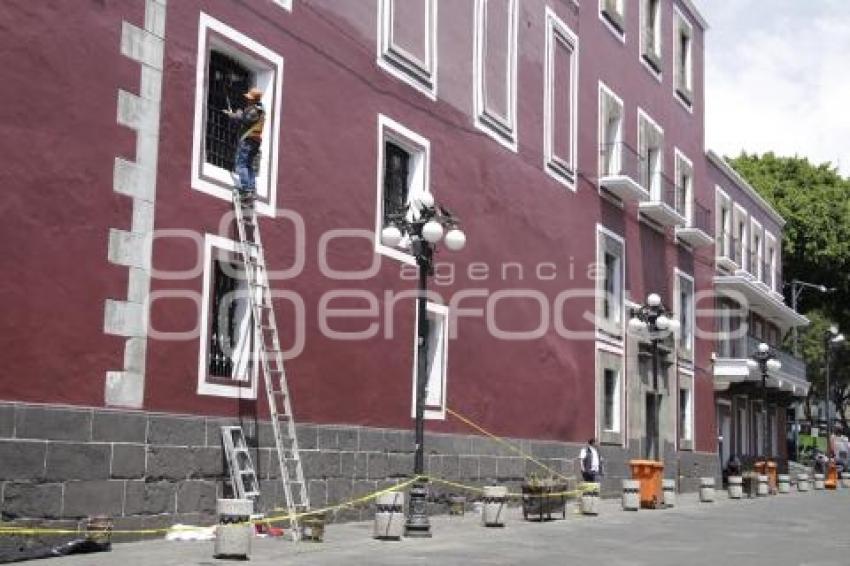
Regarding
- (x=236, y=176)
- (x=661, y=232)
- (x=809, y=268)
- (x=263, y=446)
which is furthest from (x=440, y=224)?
(x=809, y=268)

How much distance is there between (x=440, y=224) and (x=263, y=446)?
3986 mm

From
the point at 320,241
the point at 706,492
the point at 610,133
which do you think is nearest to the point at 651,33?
the point at 610,133

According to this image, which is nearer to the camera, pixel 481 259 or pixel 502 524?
pixel 502 524

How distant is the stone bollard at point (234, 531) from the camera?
11.3 meters

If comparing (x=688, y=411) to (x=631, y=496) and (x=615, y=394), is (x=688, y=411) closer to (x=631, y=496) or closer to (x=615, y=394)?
(x=615, y=394)

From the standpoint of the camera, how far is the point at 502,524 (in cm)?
1709

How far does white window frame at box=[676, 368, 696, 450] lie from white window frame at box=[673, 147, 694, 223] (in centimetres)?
459

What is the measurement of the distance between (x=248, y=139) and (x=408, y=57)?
526cm

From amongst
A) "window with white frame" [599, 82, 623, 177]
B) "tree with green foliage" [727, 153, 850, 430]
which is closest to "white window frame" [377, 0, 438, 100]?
"window with white frame" [599, 82, 623, 177]

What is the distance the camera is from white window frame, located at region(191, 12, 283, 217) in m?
14.0

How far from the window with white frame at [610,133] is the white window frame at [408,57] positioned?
27.8 feet

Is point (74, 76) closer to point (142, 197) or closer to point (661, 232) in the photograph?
point (142, 197)

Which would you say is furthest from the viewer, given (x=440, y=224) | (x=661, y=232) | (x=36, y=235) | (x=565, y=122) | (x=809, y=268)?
(x=809, y=268)

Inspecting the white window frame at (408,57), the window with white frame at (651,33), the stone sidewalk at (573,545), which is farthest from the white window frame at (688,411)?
the white window frame at (408,57)
